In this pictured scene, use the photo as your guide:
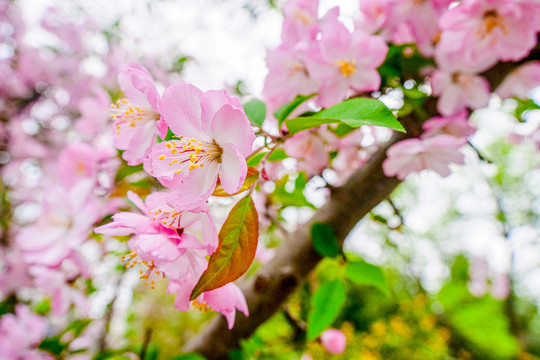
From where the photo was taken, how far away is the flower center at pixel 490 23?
0.61 metres

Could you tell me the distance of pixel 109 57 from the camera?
101 inches

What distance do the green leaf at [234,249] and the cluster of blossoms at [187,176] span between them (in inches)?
0.6

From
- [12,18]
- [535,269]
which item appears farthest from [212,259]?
[535,269]

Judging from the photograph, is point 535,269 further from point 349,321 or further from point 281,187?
point 281,187

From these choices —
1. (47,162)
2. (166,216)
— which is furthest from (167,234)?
(47,162)

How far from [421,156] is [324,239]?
0.24 meters

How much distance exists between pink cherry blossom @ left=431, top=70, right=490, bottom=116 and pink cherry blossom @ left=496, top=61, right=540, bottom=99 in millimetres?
149

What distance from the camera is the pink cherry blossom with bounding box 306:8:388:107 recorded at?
0.57 metres

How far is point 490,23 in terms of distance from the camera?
614mm

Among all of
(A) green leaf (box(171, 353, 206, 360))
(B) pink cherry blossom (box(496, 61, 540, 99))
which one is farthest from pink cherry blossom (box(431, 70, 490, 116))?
(A) green leaf (box(171, 353, 206, 360))

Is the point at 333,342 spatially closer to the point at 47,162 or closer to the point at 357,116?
the point at 357,116

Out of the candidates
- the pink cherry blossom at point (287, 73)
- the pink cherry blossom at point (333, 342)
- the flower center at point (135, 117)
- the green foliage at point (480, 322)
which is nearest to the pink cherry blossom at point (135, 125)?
the flower center at point (135, 117)

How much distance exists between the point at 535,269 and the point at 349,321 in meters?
5.48

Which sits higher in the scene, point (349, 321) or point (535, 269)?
point (349, 321)
